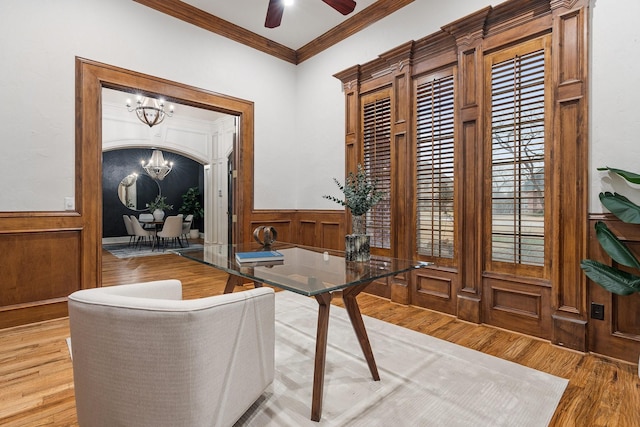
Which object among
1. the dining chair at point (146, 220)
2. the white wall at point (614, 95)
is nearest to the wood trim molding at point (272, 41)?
the white wall at point (614, 95)

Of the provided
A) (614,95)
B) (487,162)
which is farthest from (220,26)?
(614,95)

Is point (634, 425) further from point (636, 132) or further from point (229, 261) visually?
point (229, 261)

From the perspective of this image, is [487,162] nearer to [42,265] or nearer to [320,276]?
[320,276]

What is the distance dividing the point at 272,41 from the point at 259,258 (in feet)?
11.6

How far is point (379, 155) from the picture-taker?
377 cm

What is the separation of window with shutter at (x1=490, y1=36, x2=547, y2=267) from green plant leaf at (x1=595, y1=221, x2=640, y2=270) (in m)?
0.43

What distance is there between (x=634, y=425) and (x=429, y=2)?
12.1ft

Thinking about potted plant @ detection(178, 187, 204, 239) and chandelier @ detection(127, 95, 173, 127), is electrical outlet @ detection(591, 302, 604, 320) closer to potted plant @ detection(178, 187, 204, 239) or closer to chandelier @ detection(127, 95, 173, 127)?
chandelier @ detection(127, 95, 173, 127)

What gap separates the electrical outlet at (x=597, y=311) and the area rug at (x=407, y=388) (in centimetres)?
67

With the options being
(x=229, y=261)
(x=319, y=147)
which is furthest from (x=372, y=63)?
(x=229, y=261)

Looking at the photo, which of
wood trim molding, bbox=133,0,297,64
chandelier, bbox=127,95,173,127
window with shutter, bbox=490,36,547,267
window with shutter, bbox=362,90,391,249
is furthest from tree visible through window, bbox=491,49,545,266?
chandelier, bbox=127,95,173,127

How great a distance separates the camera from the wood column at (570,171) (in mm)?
2342

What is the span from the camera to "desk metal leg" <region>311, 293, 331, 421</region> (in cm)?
159

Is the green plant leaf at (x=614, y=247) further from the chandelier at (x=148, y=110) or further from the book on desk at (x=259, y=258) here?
the chandelier at (x=148, y=110)
